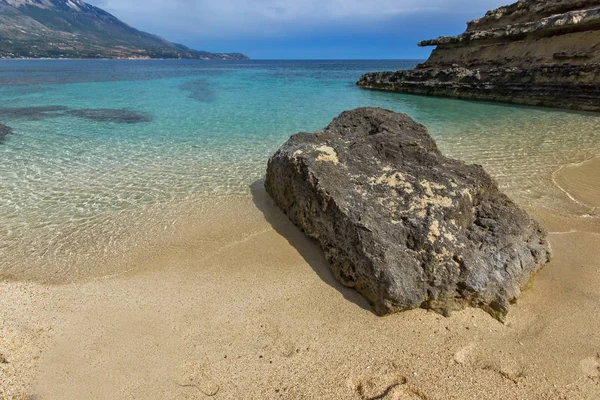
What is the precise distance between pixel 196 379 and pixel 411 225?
8.60ft

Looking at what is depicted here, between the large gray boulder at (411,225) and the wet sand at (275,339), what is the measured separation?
0.23 metres

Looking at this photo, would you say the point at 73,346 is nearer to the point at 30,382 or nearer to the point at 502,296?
the point at 30,382

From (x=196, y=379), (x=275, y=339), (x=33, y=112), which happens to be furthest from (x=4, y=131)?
(x=275, y=339)

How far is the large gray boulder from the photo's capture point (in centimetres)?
338

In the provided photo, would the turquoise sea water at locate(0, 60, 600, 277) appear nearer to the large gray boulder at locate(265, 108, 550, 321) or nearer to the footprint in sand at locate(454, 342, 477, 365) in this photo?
the large gray boulder at locate(265, 108, 550, 321)

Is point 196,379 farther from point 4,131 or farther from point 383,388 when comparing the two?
point 4,131

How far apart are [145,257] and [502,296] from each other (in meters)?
4.42

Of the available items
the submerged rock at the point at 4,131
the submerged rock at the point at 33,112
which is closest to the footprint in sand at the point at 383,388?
the submerged rock at the point at 4,131

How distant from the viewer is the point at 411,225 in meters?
3.67

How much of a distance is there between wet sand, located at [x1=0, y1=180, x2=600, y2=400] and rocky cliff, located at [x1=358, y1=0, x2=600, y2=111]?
810 inches

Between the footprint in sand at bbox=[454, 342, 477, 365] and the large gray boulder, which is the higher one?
the large gray boulder

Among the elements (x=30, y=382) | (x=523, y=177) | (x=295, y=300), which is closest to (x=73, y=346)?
(x=30, y=382)

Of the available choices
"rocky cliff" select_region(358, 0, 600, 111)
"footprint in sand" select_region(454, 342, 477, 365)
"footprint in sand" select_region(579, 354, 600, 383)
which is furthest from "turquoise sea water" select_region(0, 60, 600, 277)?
"footprint in sand" select_region(454, 342, 477, 365)

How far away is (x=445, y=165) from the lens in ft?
14.5
